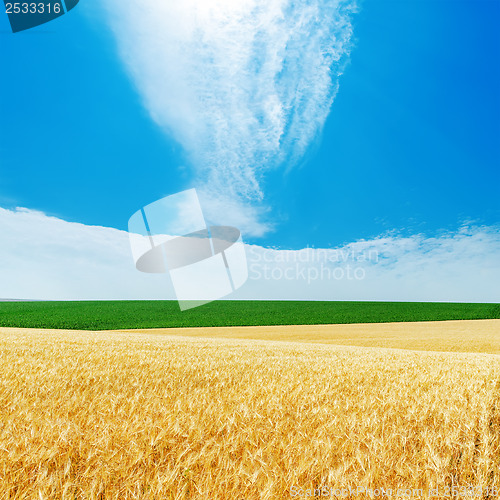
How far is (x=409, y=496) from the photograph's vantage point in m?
2.03

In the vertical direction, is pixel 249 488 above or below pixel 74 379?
below

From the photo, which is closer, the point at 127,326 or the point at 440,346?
the point at 440,346

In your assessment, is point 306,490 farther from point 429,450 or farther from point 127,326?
point 127,326

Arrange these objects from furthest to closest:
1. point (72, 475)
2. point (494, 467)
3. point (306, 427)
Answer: point (306, 427)
point (494, 467)
point (72, 475)

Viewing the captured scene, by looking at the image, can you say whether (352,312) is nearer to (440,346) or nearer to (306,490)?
(440,346)

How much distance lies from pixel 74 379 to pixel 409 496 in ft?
14.2

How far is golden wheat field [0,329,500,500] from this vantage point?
6.80ft

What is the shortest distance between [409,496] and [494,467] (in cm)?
85

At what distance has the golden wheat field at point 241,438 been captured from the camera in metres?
2.07

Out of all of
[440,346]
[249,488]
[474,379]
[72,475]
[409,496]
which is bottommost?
[440,346]

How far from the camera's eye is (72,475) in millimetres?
2176

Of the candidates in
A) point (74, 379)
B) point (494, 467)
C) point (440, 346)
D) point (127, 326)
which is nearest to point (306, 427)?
point (494, 467)

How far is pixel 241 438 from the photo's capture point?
2.71 metres

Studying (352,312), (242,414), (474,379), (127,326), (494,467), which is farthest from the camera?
(352,312)
